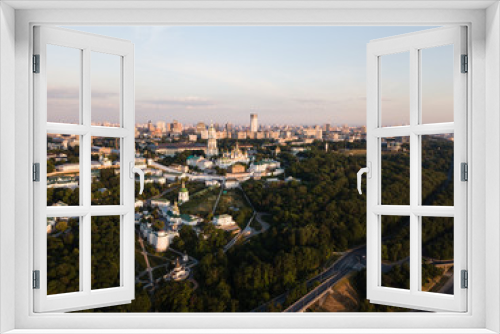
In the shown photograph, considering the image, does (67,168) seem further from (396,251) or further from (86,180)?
(396,251)

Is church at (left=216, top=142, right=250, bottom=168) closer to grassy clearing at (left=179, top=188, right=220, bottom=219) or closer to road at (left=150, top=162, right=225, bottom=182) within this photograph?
road at (left=150, top=162, right=225, bottom=182)

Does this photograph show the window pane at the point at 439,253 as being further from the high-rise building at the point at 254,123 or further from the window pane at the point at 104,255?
the window pane at the point at 104,255

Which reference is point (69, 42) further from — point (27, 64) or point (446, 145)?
point (446, 145)

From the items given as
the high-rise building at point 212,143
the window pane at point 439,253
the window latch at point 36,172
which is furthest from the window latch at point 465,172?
the high-rise building at point 212,143

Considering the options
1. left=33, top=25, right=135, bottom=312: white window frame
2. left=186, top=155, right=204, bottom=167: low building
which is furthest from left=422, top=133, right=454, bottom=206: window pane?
left=33, top=25, right=135, bottom=312: white window frame

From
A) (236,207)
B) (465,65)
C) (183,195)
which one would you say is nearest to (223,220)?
(236,207)
